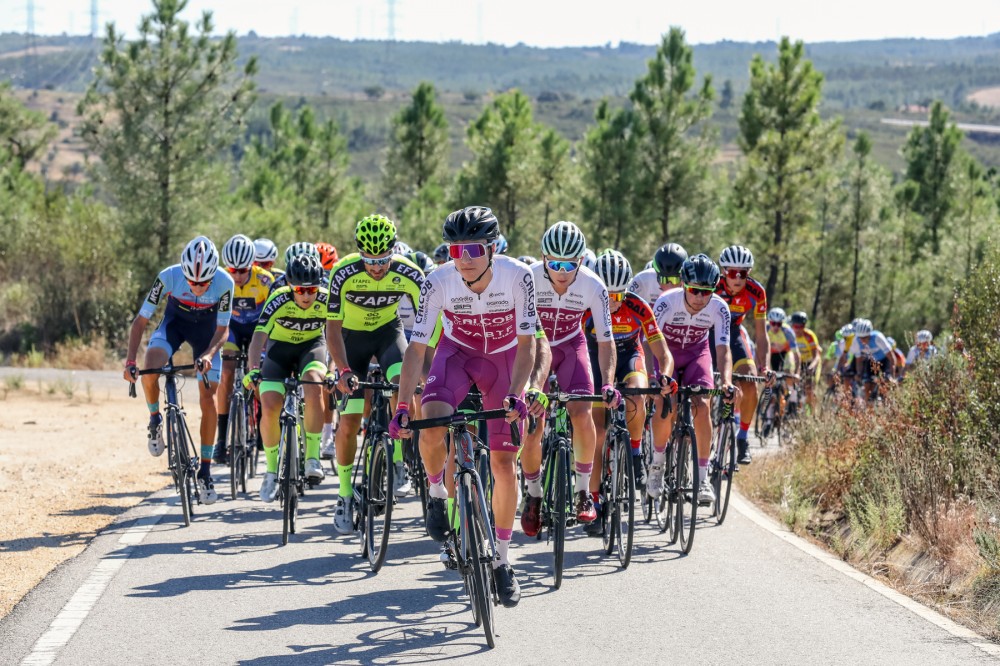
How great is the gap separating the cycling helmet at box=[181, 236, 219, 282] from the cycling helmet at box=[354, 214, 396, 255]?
1770 mm

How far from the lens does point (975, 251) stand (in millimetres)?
49500

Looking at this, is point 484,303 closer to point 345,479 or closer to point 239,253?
point 345,479

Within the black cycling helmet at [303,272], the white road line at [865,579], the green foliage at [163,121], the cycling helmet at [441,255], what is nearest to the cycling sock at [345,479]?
the black cycling helmet at [303,272]

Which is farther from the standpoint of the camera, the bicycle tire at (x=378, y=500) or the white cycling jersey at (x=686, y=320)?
the white cycling jersey at (x=686, y=320)

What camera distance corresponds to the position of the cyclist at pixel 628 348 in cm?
949

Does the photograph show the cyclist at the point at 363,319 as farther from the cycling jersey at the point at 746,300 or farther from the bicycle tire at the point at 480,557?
the cycling jersey at the point at 746,300

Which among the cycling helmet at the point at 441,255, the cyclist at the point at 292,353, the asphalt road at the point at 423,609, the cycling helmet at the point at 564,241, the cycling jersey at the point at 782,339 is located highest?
the cycling helmet at the point at 564,241

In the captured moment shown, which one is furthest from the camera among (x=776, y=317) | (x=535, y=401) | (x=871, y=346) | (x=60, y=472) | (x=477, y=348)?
(x=871, y=346)

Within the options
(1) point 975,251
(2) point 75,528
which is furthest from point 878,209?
(2) point 75,528

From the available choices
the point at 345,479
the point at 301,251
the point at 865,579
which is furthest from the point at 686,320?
the point at 301,251

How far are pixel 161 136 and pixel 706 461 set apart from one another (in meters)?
24.0

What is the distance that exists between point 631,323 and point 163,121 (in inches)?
937

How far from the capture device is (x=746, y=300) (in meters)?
12.3

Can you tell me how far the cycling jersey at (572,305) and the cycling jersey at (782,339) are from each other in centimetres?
1065
